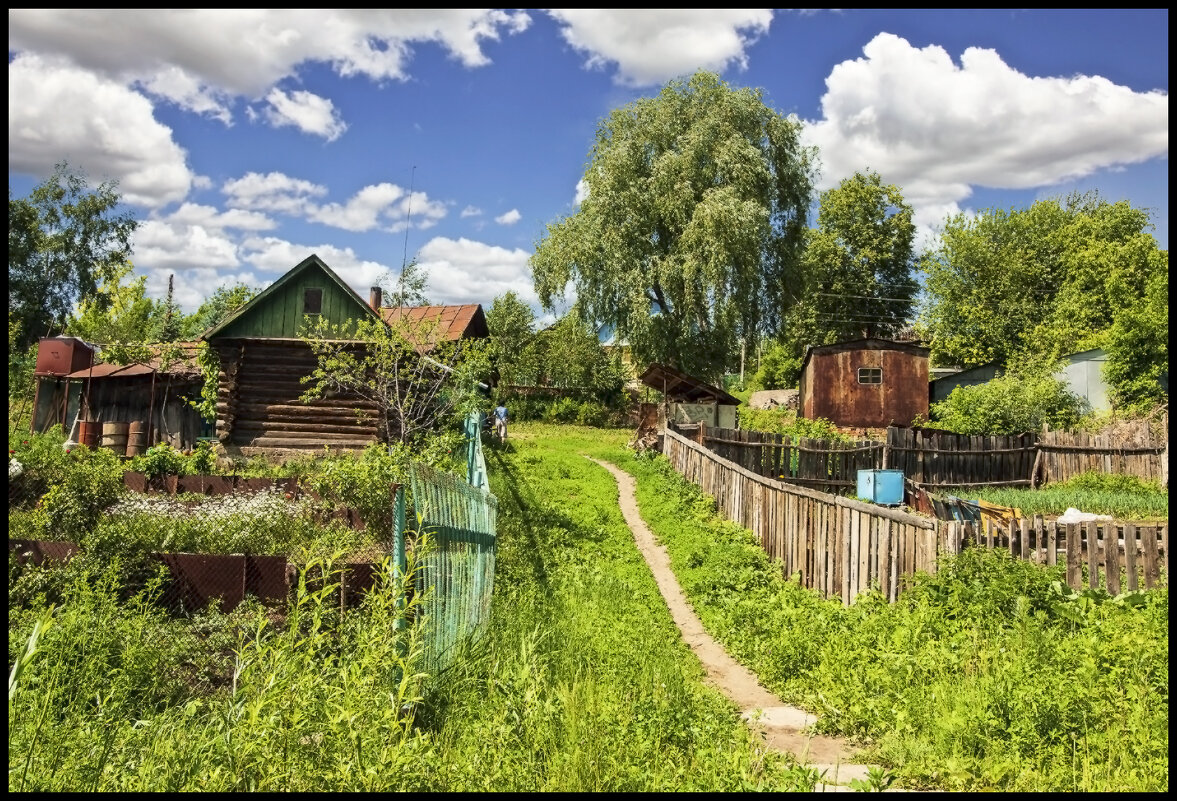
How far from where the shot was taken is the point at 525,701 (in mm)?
5148

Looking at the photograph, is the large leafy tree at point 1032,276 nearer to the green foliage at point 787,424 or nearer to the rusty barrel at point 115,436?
the green foliage at point 787,424

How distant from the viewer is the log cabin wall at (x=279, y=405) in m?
24.0

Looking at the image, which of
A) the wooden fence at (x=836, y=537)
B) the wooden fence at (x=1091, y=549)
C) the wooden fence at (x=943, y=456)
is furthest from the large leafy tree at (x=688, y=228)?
the wooden fence at (x=1091, y=549)

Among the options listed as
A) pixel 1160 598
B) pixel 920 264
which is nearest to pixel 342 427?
pixel 1160 598

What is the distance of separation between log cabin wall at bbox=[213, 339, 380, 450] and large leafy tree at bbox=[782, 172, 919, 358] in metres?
36.1

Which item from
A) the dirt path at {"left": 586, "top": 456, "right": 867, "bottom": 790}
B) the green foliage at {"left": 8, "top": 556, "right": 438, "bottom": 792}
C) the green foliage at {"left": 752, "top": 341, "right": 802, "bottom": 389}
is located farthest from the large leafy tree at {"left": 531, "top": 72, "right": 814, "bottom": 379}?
the green foliage at {"left": 8, "top": 556, "right": 438, "bottom": 792}

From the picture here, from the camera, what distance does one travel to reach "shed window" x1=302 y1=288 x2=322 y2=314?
23.6 meters

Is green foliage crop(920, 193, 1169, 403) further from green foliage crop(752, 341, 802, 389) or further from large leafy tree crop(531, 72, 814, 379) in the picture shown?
large leafy tree crop(531, 72, 814, 379)

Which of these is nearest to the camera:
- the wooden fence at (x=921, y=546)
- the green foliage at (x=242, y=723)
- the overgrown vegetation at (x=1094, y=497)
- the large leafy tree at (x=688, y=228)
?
the green foliage at (x=242, y=723)

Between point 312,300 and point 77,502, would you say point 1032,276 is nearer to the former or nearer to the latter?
point 312,300

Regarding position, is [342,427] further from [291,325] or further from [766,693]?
[766,693]

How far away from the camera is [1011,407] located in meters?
31.2

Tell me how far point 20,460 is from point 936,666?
17842mm

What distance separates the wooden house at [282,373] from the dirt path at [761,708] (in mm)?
14165
